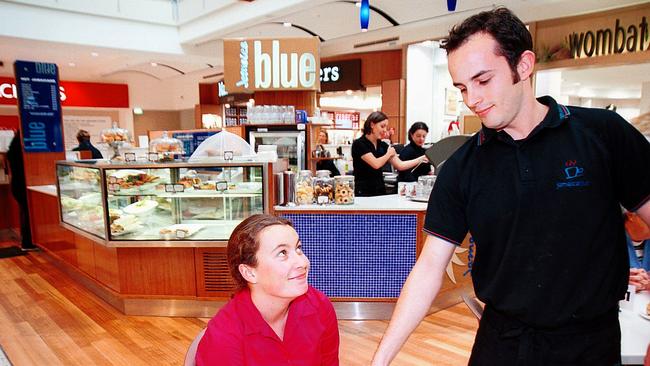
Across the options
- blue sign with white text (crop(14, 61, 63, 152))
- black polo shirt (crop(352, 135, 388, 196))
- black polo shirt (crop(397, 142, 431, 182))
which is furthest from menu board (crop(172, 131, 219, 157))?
black polo shirt (crop(352, 135, 388, 196))

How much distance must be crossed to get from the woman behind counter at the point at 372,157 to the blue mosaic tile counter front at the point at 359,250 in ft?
2.57

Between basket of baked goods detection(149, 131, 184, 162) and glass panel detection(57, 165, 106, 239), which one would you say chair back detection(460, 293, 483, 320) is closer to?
basket of baked goods detection(149, 131, 184, 162)

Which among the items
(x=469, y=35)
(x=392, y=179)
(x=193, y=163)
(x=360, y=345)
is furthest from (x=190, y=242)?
(x=392, y=179)

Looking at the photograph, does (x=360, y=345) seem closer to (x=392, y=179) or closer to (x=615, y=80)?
(x=392, y=179)

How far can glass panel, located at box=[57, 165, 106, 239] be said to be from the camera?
12.9ft

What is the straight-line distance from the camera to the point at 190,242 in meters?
3.50

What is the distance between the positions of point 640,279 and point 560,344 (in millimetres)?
668

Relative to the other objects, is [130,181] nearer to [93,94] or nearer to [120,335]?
[120,335]

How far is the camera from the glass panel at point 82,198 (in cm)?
393

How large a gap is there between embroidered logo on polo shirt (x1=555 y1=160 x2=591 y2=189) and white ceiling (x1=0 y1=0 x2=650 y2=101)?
629 centimetres

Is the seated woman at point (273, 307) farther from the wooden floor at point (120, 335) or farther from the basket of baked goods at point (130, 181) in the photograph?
the basket of baked goods at point (130, 181)

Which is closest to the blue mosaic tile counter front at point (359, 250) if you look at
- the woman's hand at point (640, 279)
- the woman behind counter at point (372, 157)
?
the woman behind counter at point (372, 157)

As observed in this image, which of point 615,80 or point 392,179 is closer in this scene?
point 392,179

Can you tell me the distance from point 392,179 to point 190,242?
3952 mm
